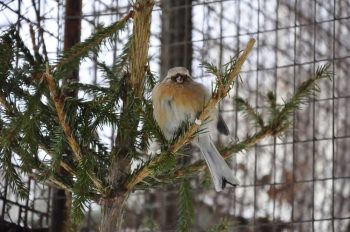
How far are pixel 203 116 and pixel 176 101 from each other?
0.54 meters

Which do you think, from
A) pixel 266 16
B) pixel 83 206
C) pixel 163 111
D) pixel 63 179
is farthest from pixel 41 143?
pixel 266 16

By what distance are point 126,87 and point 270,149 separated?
2.10m

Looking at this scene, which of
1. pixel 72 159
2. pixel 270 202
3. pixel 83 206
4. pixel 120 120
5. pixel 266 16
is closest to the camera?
pixel 83 206

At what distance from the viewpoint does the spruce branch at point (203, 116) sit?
143 centimetres

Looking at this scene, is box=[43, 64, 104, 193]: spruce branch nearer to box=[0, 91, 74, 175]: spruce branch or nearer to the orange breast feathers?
box=[0, 91, 74, 175]: spruce branch

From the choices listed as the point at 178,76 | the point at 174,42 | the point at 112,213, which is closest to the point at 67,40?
the point at 178,76

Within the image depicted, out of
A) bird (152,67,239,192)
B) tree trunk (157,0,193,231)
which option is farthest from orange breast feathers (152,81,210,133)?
tree trunk (157,0,193,231)

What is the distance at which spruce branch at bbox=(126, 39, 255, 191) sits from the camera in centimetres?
143

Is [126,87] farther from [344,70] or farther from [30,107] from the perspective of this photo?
[344,70]

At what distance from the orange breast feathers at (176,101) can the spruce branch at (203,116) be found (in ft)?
1.41

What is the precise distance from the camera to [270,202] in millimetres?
3719

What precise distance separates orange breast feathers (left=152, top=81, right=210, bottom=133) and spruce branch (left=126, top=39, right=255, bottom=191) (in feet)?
1.41

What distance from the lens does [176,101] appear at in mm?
2057

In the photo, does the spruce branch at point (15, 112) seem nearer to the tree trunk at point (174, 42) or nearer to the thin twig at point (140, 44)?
the thin twig at point (140, 44)
